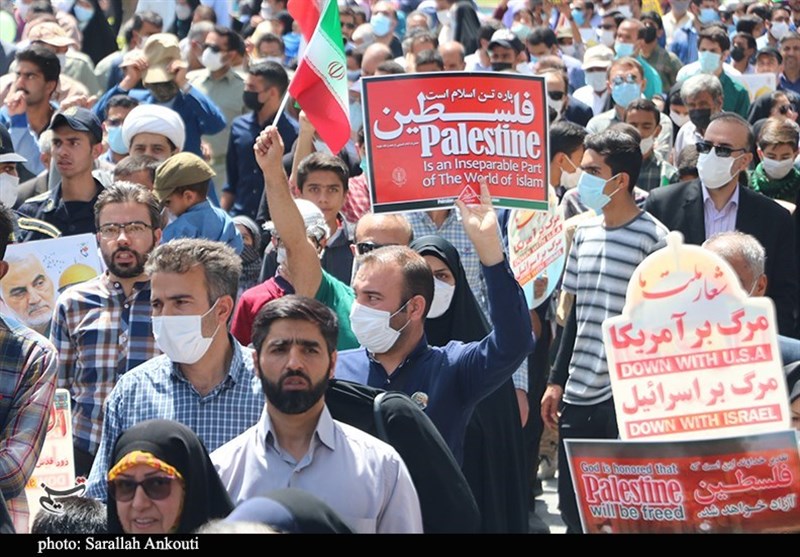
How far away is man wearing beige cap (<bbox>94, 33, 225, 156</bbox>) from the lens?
11.6 m

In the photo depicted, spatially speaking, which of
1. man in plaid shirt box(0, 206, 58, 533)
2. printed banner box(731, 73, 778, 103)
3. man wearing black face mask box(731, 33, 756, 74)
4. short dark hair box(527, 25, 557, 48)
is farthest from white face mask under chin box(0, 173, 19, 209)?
man wearing black face mask box(731, 33, 756, 74)

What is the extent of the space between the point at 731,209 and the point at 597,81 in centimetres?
645

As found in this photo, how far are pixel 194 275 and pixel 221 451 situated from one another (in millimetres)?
989

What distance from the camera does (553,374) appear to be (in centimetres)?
754

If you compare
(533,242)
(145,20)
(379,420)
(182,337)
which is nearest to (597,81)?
(145,20)

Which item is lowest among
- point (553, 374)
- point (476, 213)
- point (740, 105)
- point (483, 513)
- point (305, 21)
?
point (483, 513)

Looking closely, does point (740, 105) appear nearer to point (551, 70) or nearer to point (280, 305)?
point (551, 70)

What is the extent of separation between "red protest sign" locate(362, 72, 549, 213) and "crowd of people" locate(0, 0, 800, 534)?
14 cm

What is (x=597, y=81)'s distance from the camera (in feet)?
48.0

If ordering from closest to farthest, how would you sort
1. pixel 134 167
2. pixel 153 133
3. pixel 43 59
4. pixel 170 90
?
→ pixel 134 167 < pixel 153 133 < pixel 43 59 < pixel 170 90

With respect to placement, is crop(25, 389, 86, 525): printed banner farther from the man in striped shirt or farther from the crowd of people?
the man in striped shirt

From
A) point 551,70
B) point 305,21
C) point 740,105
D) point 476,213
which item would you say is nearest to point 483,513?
point 476,213

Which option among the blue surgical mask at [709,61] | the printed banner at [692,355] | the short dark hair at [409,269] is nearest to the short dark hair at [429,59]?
the blue surgical mask at [709,61]

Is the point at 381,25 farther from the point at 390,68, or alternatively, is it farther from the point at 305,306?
the point at 305,306
